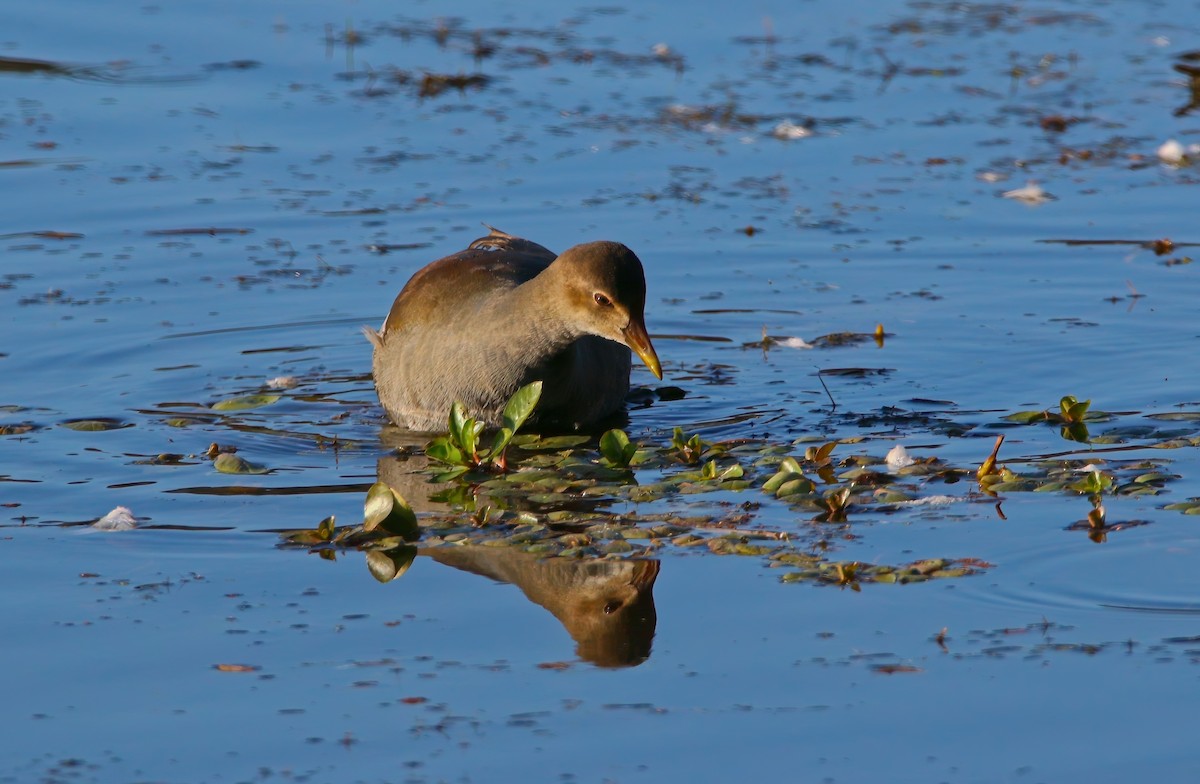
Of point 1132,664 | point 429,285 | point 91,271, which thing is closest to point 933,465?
point 1132,664

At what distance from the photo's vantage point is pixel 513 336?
25.1 ft

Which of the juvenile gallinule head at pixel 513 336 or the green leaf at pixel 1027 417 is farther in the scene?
the green leaf at pixel 1027 417

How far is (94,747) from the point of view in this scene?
4707 millimetres

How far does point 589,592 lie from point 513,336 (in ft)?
6.76

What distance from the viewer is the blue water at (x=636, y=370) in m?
4.84

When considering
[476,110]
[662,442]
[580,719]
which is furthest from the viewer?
[476,110]

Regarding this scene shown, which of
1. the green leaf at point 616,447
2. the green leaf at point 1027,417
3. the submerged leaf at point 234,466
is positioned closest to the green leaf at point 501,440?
the green leaf at point 616,447

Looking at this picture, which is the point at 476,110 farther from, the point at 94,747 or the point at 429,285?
the point at 94,747

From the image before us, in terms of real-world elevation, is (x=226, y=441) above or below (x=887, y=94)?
below

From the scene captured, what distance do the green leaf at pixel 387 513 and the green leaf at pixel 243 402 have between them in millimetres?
2151

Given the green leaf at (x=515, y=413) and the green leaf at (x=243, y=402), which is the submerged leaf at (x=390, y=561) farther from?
the green leaf at (x=243, y=402)

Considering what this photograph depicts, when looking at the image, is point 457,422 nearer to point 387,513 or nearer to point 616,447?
point 616,447

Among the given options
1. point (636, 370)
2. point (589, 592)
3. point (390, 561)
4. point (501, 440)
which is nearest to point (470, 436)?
point (501, 440)

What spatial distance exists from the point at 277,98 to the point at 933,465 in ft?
24.7
